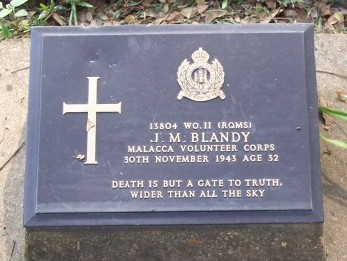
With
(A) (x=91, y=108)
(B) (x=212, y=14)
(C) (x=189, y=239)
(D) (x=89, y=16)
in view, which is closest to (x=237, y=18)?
(B) (x=212, y=14)

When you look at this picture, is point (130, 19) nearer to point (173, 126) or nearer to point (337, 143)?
point (173, 126)

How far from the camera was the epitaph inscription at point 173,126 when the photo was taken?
9.51ft

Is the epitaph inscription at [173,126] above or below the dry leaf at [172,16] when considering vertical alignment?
below

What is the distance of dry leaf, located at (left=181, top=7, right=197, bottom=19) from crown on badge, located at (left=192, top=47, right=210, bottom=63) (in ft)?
2.59

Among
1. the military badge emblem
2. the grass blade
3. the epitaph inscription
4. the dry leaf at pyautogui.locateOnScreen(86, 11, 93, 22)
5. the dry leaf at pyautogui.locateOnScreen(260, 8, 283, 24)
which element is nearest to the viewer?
the epitaph inscription

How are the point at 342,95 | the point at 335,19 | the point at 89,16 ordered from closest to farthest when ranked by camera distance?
the point at 342,95 → the point at 335,19 → the point at 89,16

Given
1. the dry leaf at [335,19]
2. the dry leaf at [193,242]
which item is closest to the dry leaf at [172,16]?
the dry leaf at [335,19]

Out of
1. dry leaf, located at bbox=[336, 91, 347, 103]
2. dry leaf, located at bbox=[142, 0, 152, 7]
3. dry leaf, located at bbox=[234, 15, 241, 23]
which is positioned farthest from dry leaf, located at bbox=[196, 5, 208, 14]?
dry leaf, located at bbox=[336, 91, 347, 103]

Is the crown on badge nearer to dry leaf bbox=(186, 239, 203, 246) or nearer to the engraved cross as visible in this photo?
the engraved cross

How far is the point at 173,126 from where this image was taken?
2.99 m

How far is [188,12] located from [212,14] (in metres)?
0.15

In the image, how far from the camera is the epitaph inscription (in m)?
2.90

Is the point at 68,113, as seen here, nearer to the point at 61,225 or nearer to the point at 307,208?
the point at 61,225

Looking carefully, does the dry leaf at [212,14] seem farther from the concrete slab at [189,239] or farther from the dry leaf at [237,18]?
the concrete slab at [189,239]
